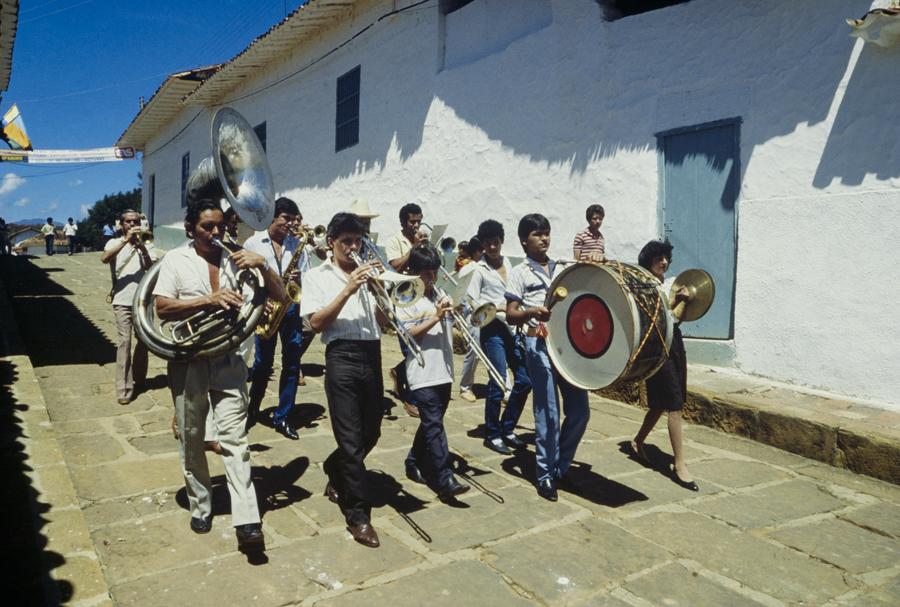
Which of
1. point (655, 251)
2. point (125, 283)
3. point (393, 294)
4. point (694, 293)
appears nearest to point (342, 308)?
point (393, 294)

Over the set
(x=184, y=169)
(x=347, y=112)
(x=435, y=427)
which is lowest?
(x=435, y=427)

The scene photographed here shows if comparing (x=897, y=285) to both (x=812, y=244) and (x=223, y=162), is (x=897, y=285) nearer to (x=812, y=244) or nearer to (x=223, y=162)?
(x=812, y=244)

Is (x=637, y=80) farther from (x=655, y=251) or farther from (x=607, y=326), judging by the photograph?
(x=607, y=326)

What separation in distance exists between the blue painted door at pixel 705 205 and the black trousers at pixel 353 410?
15.3 ft

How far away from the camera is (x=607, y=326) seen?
3.80 metres

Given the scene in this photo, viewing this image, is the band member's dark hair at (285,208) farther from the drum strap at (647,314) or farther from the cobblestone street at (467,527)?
the drum strap at (647,314)

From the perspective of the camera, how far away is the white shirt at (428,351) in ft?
13.1

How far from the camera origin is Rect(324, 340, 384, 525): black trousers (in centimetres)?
351

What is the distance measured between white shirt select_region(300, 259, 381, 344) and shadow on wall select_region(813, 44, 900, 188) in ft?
15.5

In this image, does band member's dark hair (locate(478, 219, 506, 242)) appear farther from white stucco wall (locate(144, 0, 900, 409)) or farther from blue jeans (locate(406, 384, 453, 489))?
white stucco wall (locate(144, 0, 900, 409))

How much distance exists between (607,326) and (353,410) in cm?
151

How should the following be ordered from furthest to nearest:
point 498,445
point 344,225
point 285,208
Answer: point 285,208
point 498,445
point 344,225

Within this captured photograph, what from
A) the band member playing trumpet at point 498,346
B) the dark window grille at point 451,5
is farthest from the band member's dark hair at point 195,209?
the dark window grille at point 451,5

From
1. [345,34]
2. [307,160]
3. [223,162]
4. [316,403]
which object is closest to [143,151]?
[307,160]
